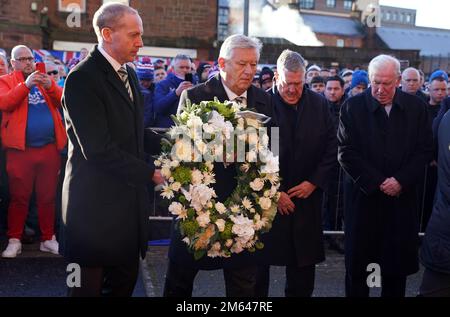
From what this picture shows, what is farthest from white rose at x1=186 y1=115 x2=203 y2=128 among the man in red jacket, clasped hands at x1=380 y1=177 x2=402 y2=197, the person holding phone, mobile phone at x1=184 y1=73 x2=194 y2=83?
mobile phone at x1=184 y1=73 x2=194 y2=83

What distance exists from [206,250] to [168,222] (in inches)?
133

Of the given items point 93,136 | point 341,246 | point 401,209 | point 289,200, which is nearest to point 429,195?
point 341,246

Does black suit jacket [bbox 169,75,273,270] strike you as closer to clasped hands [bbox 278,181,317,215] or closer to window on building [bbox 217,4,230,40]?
clasped hands [bbox 278,181,317,215]

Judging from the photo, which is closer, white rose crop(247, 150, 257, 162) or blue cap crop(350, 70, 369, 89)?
white rose crop(247, 150, 257, 162)

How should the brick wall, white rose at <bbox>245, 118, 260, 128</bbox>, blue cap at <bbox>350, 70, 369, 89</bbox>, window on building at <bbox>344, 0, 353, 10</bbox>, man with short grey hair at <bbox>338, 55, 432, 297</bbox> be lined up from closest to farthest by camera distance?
white rose at <bbox>245, 118, 260, 128</bbox> → man with short grey hair at <bbox>338, 55, 432, 297</bbox> → blue cap at <bbox>350, 70, 369, 89</bbox> → the brick wall → window on building at <bbox>344, 0, 353, 10</bbox>

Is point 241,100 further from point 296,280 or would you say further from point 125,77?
point 296,280

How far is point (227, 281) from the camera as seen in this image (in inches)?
164

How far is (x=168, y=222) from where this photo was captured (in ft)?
23.3

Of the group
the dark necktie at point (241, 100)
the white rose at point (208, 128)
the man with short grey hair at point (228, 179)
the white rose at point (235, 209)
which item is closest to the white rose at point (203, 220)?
the white rose at point (235, 209)

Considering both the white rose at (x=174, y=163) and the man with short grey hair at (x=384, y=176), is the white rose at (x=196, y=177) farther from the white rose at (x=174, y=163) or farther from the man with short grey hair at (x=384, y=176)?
the man with short grey hair at (x=384, y=176)

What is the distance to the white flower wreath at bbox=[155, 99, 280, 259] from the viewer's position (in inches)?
144

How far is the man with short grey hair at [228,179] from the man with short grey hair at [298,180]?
403 mm

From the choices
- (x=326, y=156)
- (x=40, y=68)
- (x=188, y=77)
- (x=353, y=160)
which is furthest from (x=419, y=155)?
(x=40, y=68)
